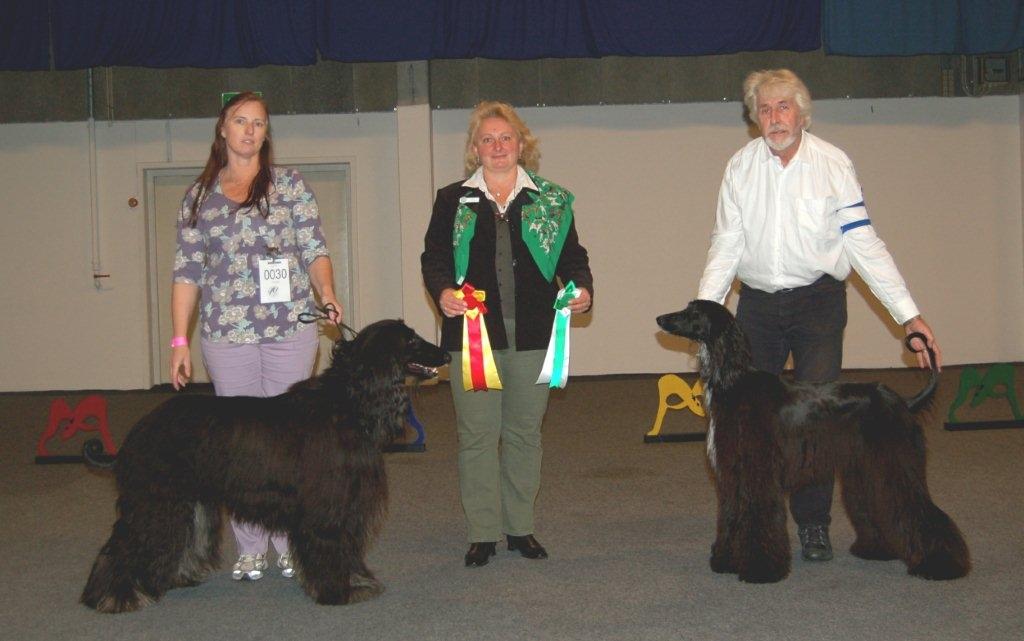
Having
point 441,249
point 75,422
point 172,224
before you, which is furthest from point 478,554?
point 172,224

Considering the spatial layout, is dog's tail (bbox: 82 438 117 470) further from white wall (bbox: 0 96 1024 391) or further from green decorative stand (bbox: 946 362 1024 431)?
white wall (bbox: 0 96 1024 391)

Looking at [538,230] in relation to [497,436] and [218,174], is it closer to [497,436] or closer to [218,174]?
[497,436]

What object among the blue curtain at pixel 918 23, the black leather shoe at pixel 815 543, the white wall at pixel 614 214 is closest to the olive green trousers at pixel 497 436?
the black leather shoe at pixel 815 543

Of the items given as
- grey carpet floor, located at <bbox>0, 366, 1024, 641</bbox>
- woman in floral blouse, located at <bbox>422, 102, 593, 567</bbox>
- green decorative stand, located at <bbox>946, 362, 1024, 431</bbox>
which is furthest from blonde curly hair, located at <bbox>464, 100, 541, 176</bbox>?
green decorative stand, located at <bbox>946, 362, 1024, 431</bbox>

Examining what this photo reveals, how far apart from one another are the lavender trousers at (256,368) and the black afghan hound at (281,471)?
0.91ft

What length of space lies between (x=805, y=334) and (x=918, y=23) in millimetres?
6775

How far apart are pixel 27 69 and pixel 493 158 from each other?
7.55m

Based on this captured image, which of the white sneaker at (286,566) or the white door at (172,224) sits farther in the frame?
the white door at (172,224)

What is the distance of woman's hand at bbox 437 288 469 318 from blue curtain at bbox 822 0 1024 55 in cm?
687

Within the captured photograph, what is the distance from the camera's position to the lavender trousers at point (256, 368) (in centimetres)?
363

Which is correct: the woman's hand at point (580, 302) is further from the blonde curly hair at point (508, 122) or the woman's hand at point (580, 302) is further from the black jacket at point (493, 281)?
the blonde curly hair at point (508, 122)

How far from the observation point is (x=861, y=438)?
351 cm

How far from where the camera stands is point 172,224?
1059 centimetres

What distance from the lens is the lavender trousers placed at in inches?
143
